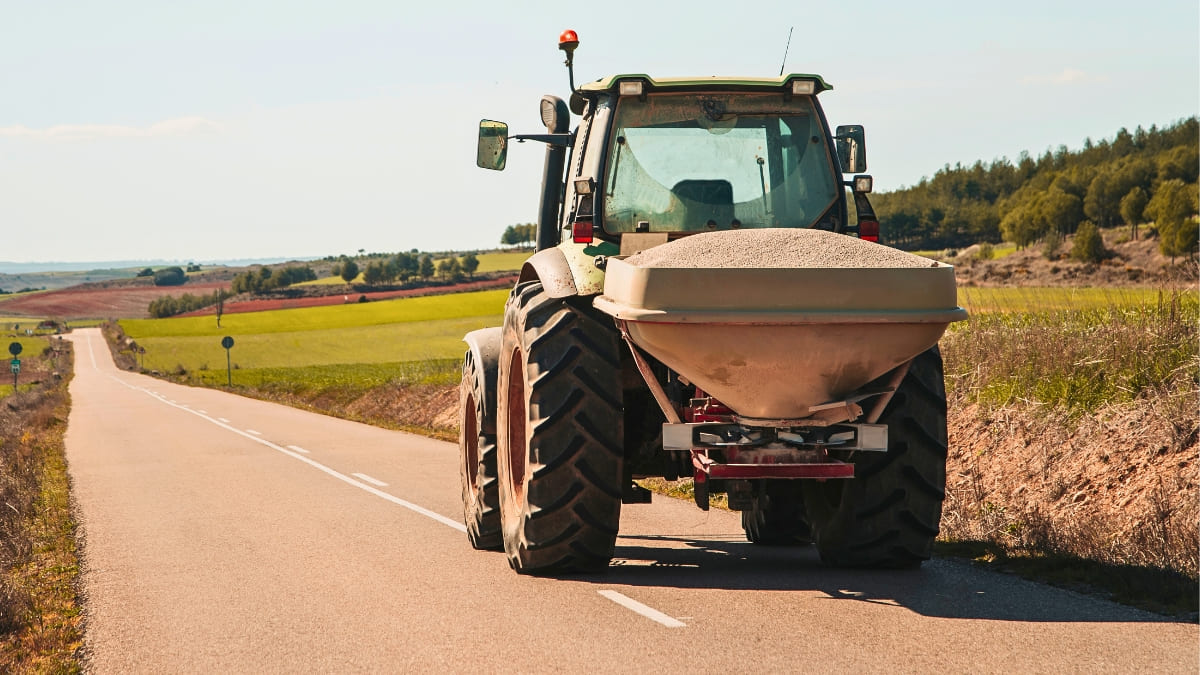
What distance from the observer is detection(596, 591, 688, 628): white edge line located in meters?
6.22

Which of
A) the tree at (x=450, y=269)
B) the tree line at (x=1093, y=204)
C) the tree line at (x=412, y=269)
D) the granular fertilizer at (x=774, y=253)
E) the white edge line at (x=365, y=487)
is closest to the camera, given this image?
the granular fertilizer at (x=774, y=253)

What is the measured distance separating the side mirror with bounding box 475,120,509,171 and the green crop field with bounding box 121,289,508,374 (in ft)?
177

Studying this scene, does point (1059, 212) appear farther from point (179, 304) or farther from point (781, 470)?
point (781, 470)

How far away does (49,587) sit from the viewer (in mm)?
8539

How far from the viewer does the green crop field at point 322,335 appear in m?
75.9

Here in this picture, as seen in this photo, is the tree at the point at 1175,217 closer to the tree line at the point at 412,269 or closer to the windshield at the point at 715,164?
the tree line at the point at 412,269

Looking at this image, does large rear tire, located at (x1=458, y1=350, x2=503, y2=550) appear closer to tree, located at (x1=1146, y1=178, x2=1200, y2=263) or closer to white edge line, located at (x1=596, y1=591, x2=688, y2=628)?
white edge line, located at (x1=596, y1=591, x2=688, y2=628)

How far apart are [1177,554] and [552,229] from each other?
4.84 metres

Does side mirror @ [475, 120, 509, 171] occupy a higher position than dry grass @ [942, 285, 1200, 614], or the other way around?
side mirror @ [475, 120, 509, 171]

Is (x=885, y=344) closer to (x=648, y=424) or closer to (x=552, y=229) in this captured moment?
(x=648, y=424)

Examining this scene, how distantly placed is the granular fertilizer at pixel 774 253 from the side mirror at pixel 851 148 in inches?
58.9

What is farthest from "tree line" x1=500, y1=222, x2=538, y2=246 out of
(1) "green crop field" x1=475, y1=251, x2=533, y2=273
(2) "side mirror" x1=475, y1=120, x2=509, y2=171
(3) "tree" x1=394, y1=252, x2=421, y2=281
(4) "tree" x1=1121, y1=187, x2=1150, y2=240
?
(4) "tree" x1=1121, y1=187, x2=1150, y2=240

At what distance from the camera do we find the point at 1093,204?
119 metres

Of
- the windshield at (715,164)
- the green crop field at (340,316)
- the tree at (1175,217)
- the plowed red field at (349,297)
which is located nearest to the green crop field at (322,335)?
the green crop field at (340,316)
